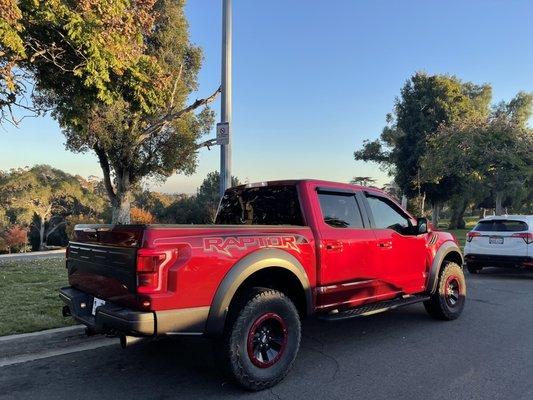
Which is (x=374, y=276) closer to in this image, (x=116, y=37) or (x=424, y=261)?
(x=424, y=261)

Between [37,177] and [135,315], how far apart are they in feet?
156

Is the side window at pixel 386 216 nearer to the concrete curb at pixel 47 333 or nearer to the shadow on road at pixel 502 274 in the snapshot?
the concrete curb at pixel 47 333

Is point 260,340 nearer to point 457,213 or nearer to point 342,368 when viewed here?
point 342,368

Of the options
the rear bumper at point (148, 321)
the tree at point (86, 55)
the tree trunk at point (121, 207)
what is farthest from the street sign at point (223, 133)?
the tree trunk at point (121, 207)

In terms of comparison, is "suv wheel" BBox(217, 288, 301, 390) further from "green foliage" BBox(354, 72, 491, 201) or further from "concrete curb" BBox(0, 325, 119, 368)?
"green foliage" BBox(354, 72, 491, 201)

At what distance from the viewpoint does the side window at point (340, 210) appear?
512cm

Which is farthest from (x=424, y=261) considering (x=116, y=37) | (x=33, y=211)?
(x=33, y=211)

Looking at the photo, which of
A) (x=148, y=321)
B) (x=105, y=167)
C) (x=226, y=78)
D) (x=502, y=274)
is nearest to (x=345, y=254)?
(x=148, y=321)

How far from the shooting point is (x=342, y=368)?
4.67m

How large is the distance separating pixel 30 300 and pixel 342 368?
196 inches

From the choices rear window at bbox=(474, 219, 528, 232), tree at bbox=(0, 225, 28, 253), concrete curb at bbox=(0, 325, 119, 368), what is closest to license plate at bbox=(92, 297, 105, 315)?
concrete curb at bbox=(0, 325, 119, 368)

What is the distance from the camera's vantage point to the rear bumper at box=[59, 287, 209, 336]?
3600 millimetres

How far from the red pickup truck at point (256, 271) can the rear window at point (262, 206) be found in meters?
0.01

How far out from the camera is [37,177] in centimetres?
4600
